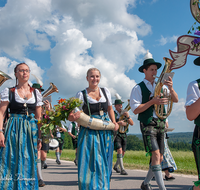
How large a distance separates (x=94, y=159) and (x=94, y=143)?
28 cm

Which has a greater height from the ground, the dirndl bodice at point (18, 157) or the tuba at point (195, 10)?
the tuba at point (195, 10)

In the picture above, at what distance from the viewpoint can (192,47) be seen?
2990 millimetres

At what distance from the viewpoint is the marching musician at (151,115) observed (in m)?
4.36

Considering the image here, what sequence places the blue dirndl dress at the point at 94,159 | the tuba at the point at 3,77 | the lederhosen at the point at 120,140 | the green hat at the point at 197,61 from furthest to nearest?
the lederhosen at the point at 120,140, the tuba at the point at 3,77, the blue dirndl dress at the point at 94,159, the green hat at the point at 197,61

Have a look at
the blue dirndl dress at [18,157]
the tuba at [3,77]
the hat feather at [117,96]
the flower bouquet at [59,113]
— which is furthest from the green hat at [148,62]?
the hat feather at [117,96]

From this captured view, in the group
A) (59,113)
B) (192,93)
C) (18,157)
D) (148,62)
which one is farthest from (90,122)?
(192,93)

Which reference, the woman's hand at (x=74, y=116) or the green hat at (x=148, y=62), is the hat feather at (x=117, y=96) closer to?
the green hat at (x=148, y=62)

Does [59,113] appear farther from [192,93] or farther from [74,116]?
[192,93]

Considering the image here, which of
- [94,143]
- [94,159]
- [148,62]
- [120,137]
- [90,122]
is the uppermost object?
[148,62]

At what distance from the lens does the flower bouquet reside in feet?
13.9

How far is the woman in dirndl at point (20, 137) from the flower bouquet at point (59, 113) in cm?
19

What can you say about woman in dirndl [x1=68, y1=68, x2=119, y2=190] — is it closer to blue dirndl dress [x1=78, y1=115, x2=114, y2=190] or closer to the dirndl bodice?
blue dirndl dress [x1=78, y1=115, x2=114, y2=190]

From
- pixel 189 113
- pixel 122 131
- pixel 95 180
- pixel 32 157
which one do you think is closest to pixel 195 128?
pixel 189 113

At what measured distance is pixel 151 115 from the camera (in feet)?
15.0
